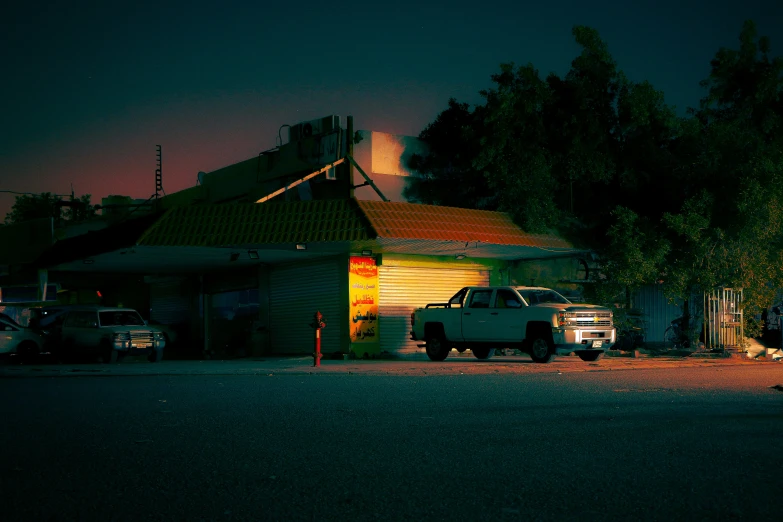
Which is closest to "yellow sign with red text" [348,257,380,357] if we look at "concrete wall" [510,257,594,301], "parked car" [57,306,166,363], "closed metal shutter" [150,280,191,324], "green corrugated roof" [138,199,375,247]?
"green corrugated roof" [138,199,375,247]

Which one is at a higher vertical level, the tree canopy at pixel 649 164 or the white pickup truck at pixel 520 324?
the tree canopy at pixel 649 164

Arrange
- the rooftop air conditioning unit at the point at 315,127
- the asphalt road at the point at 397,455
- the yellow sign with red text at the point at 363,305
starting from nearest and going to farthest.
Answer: the asphalt road at the point at 397,455
the yellow sign with red text at the point at 363,305
the rooftop air conditioning unit at the point at 315,127

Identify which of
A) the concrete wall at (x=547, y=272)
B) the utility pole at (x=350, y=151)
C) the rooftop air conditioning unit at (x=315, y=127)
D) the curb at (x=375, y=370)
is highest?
the rooftop air conditioning unit at (x=315, y=127)

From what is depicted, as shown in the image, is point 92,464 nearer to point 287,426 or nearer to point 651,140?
point 287,426

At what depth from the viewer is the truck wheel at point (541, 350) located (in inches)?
917

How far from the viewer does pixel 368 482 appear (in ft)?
22.6

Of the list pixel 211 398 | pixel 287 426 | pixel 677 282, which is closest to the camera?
pixel 287 426

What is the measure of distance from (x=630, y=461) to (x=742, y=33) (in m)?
25.9

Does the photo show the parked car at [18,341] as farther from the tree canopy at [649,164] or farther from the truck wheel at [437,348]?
the tree canopy at [649,164]

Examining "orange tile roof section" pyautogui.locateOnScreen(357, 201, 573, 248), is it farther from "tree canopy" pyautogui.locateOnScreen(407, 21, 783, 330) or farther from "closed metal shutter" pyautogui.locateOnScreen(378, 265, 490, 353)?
"closed metal shutter" pyautogui.locateOnScreen(378, 265, 490, 353)

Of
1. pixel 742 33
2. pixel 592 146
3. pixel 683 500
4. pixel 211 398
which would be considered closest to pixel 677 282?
pixel 592 146

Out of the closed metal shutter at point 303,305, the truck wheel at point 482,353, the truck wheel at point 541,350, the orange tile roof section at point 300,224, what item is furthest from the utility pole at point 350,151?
the truck wheel at point 541,350

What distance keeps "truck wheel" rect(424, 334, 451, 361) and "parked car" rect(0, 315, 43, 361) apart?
12.6 m

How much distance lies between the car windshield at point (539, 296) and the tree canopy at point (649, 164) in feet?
14.1
